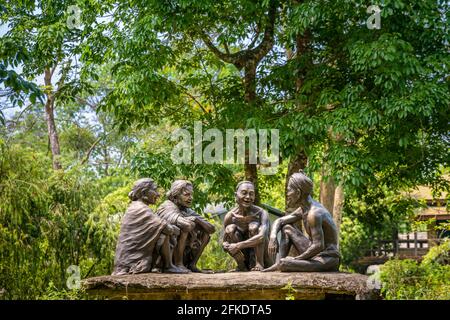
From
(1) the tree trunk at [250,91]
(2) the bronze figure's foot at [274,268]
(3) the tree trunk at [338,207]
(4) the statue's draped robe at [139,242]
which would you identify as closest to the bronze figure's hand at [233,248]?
(2) the bronze figure's foot at [274,268]

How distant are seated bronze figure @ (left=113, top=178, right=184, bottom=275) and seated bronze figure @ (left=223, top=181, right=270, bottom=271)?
31.7 inches

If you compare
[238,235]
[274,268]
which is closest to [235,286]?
[274,268]

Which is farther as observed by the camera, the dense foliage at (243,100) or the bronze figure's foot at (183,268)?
the dense foliage at (243,100)

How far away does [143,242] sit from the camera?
999cm

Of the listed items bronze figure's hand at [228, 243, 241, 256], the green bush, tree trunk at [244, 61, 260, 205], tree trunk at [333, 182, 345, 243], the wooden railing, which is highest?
tree trunk at [244, 61, 260, 205]

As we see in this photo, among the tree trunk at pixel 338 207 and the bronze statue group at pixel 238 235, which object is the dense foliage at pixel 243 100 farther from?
the bronze statue group at pixel 238 235

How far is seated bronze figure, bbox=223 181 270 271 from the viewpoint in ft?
33.9

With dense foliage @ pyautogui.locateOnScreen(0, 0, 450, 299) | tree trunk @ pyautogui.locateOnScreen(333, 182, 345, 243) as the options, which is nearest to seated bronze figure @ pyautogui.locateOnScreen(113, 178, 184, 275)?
dense foliage @ pyautogui.locateOnScreen(0, 0, 450, 299)

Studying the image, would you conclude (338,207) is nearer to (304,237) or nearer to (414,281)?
(414,281)

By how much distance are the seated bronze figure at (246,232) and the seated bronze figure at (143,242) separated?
806mm

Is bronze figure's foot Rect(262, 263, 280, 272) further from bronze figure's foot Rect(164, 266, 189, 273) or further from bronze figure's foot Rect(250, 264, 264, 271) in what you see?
bronze figure's foot Rect(164, 266, 189, 273)

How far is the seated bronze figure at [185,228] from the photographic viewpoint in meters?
10.3

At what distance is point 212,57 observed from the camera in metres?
17.4

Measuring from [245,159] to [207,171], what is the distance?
0.85 m
